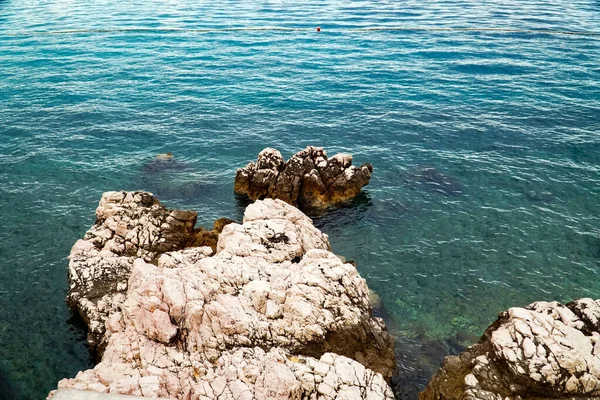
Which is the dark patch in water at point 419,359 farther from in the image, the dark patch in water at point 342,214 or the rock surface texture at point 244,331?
the dark patch in water at point 342,214

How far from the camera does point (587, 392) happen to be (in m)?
20.2

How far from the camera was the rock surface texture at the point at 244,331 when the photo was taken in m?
20.6

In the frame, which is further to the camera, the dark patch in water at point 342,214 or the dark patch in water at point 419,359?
the dark patch in water at point 342,214

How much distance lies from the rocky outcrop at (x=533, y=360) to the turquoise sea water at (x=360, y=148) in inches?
125

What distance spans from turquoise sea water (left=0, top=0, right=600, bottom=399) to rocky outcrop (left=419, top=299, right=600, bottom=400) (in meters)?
3.17

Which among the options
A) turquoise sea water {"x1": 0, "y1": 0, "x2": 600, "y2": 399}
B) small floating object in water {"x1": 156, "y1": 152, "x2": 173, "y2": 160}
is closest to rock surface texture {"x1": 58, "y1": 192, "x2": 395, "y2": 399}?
turquoise sea water {"x1": 0, "y1": 0, "x2": 600, "y2": 399}

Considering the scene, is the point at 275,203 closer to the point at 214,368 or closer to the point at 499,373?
the point at 214,368

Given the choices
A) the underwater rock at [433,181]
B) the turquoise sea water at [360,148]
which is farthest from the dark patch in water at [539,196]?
the underwater rock at [433,181]

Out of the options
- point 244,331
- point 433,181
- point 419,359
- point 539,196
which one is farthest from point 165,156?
point 539,196

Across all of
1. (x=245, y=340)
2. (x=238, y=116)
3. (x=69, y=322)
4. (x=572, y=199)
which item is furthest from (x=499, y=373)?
(x=238, y=116)

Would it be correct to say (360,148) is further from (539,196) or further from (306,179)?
(539,196)

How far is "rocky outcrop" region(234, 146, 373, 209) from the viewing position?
40.5 meters

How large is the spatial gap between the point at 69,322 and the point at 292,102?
42.5 meters

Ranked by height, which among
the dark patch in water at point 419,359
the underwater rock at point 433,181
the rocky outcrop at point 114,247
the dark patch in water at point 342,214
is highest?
the rocky outcrop at point 114,247
